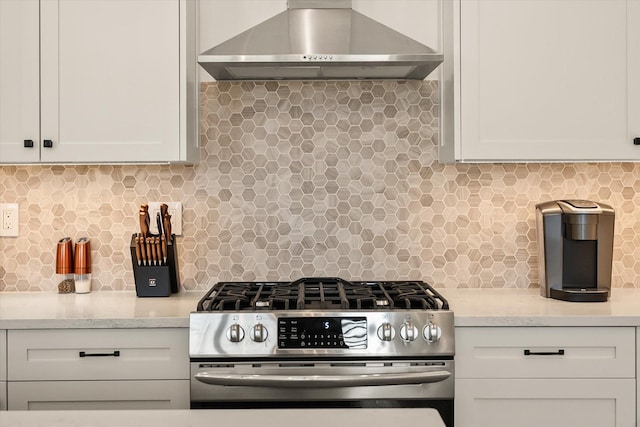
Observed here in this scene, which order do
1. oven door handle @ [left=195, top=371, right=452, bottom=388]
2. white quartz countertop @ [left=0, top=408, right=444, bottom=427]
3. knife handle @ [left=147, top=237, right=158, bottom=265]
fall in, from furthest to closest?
1. knife handle @ [left=147, top=237, right=158, bottom=265]
2. oven door handle @ [left=195, top=371, right=452, bottom=388]
3. white quartz countertop @ [left=0, top=408, right=444, bottom=427]

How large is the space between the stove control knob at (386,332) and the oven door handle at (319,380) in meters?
A: 0.12

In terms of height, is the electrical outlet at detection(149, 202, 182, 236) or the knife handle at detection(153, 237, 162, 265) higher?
the electrical outlet at detection(149, 202, 182, 236)

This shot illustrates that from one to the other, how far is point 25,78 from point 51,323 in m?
0.97

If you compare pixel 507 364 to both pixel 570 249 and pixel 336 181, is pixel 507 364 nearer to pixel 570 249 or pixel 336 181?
pixel 570 249

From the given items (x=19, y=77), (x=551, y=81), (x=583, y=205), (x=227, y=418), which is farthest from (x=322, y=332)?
(x=19, y=77)

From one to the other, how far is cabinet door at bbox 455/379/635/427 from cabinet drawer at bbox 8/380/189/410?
990 millimetres

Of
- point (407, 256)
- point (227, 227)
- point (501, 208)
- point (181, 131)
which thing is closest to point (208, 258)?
point (227, 227)

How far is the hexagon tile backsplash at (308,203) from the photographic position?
2.91 m

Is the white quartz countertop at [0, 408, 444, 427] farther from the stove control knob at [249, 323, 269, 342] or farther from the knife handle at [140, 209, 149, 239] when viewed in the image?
the knife handle at [140, 209, 149, 239]

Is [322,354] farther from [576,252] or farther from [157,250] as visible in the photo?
[576,252]

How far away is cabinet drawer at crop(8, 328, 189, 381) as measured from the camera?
7.40ft

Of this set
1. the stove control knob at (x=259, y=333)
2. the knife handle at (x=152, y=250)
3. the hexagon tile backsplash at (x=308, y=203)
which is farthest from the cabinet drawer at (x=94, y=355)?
the hexagon tile backsplash at (x=308, y=203)

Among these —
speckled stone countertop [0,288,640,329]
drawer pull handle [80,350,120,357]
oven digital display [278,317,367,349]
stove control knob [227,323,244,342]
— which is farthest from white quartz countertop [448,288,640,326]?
drawer pull handle [80,350,120,357]

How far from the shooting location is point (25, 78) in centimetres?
253
